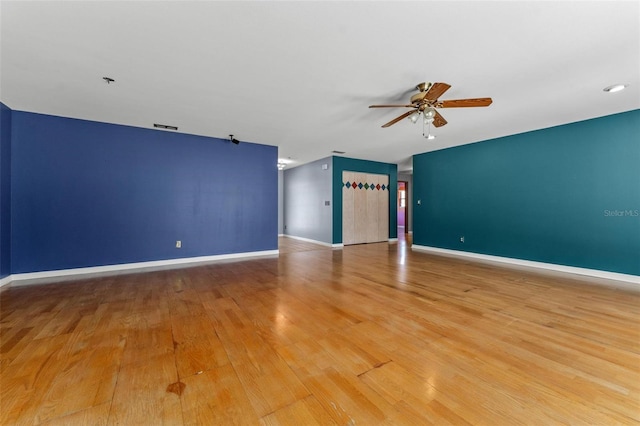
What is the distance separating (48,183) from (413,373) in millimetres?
5695

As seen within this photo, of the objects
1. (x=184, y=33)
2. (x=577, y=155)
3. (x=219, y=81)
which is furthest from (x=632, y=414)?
(x=577, y=155)

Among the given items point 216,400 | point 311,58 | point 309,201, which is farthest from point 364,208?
point 216,400

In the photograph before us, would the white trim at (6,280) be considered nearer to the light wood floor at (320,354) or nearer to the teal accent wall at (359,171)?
the light wood floor at (320,354)

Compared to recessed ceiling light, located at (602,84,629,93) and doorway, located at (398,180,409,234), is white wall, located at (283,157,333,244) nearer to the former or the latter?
doorway, located at (398,180,409,234)

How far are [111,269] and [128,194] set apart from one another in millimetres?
1344

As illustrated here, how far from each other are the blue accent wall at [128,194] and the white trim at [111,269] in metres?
0.08

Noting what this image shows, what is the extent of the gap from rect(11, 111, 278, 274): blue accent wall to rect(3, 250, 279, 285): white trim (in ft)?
0.27

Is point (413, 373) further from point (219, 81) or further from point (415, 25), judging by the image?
point (219, 81)

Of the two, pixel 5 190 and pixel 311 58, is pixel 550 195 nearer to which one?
pixel 311 58

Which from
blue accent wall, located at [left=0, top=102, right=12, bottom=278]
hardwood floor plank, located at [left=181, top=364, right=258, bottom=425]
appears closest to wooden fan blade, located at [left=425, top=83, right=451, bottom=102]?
hardwood floor plank, located at [left=181, top=364, right=258, bottom=425]

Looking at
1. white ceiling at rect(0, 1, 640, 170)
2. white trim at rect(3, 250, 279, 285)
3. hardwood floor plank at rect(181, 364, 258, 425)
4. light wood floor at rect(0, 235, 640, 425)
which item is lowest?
hardwood floor plank at rect(181, 364, 258, 425)

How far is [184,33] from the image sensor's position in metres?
2.17

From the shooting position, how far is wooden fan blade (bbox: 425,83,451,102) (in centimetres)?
257

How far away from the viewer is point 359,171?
7762 mm
